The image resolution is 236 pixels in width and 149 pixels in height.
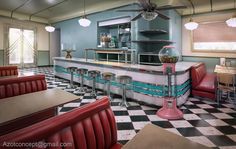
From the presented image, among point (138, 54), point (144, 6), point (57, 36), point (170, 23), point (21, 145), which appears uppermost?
point (57, 36)

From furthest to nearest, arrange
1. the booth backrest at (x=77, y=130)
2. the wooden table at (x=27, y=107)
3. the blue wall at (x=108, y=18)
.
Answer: the blue wall at (x=108, y=18), the wooden table at (x=27, y=107), the booth backrest at (x=77, y=130)

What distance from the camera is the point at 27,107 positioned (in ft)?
5.78

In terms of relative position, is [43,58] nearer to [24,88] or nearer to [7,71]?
[7,71]

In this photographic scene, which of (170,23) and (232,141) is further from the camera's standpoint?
(170,23)

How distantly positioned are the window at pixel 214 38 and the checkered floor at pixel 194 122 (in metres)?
3.16

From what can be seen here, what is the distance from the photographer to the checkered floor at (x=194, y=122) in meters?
2.58

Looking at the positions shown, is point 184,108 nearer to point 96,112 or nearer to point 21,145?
point 96,112

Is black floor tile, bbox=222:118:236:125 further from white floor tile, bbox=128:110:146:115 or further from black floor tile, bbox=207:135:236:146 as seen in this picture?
white floor tile, bbox=128:110:146:115

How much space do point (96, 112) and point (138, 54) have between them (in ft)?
16.1

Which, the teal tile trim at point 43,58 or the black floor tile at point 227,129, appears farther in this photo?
the teal tile trim at point 43,58

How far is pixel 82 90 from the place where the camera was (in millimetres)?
5406

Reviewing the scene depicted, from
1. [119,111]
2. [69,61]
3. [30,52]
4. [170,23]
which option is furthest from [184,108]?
[30,52]

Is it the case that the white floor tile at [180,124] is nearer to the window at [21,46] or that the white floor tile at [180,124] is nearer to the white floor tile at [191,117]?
the white floor tile at [191,117]

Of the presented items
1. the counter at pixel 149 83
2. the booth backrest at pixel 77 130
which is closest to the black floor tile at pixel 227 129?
the counter at pixel 149 83
